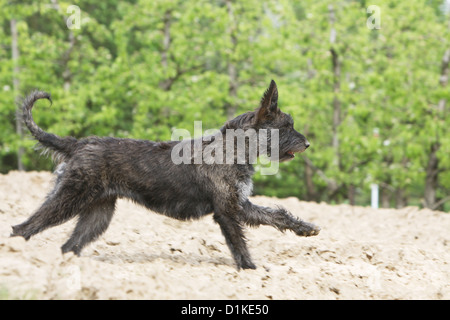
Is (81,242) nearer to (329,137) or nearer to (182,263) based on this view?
(182,263)

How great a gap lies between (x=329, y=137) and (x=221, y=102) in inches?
268

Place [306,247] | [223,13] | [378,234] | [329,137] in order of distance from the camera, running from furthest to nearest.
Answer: [329,137] → [223,13] → [378,234] → [306,247]

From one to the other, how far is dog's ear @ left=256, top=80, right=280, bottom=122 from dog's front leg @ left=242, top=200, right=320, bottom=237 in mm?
1000

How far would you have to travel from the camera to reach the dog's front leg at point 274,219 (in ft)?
19.9

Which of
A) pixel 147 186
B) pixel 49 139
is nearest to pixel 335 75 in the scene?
pixel 147 186

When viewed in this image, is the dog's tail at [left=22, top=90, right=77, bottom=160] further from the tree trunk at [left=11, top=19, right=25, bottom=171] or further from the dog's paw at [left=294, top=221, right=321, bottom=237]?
the tree trunk at [left=11, top=19, right=25, bottom=171]

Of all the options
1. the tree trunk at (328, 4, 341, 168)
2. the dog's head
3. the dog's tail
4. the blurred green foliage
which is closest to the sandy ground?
the dog's tail

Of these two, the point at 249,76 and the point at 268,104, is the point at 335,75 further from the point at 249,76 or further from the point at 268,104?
the point at 268,104

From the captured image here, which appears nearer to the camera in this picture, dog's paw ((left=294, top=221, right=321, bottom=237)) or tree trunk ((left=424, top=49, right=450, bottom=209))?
dog's paw ((left=294, top=221, right=321, bottom=237))

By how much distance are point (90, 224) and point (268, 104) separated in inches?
94.1

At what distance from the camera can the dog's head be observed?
623 cm

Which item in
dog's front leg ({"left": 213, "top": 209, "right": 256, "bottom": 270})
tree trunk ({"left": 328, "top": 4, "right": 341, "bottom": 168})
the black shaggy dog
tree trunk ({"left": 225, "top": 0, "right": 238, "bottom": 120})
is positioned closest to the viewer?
the black shaggy dog
